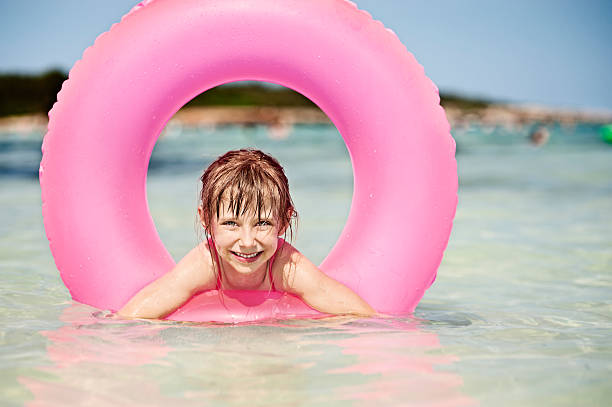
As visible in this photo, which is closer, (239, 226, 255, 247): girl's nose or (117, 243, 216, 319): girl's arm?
(239, 226, 255, 247): girl's nose

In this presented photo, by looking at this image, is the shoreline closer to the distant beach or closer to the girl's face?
the distant beach

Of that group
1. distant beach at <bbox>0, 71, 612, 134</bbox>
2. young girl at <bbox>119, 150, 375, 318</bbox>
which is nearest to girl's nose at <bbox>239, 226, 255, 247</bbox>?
young girl at <bbox>119, 150, 375, 318</bbox>

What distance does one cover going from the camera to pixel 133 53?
2596 millimetres

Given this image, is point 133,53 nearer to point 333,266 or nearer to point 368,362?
point 333,266

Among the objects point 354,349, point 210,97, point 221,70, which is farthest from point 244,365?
point 210,97

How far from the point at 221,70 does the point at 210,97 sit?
7024 centimetres

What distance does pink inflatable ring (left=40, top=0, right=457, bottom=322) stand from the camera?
2.59 meters

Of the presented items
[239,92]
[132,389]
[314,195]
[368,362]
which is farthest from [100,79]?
[239,92]

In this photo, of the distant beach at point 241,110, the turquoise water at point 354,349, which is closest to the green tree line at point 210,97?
the distant beach at point 241,110

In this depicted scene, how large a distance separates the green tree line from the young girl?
39585mm

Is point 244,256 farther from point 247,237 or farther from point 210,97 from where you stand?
point 210,97

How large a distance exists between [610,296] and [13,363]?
238 centimetres

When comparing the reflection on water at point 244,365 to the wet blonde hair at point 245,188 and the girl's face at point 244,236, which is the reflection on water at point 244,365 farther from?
the wet blonde hair at point 245,188

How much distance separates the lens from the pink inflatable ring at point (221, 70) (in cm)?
259
